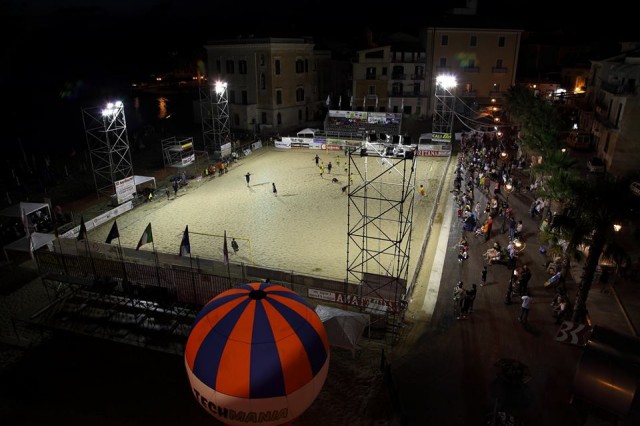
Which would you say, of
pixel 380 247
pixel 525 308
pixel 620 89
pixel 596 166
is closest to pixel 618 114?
pixel 620 89

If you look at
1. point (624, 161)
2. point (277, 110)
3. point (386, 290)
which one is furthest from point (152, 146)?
point (624, 161)

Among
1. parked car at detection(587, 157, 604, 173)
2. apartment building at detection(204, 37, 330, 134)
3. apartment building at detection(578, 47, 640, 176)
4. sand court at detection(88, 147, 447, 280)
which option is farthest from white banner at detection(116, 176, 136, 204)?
parked car at detection(587, 157, 604, 173)

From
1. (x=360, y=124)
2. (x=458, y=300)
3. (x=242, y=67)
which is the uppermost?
(x=242, y=67)

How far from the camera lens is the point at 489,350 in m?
13.7

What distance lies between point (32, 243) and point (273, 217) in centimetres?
1205

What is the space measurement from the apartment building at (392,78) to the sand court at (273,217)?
621 inches

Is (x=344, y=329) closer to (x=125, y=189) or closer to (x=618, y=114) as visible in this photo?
(x=125, y=189)

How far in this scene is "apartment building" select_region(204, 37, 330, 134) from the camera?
161ft

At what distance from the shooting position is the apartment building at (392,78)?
51.0m

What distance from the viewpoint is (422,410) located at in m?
11.5

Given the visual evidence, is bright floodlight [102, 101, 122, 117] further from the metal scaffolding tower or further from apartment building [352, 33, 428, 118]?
apartment building [352, 33, 428, 118]

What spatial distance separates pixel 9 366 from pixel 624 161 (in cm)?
3296

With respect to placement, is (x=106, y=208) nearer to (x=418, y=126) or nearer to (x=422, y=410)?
Result: (x=422, y=410)

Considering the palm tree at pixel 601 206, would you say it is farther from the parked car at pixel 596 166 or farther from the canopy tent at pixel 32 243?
the canopy tent at pixel 32 243
